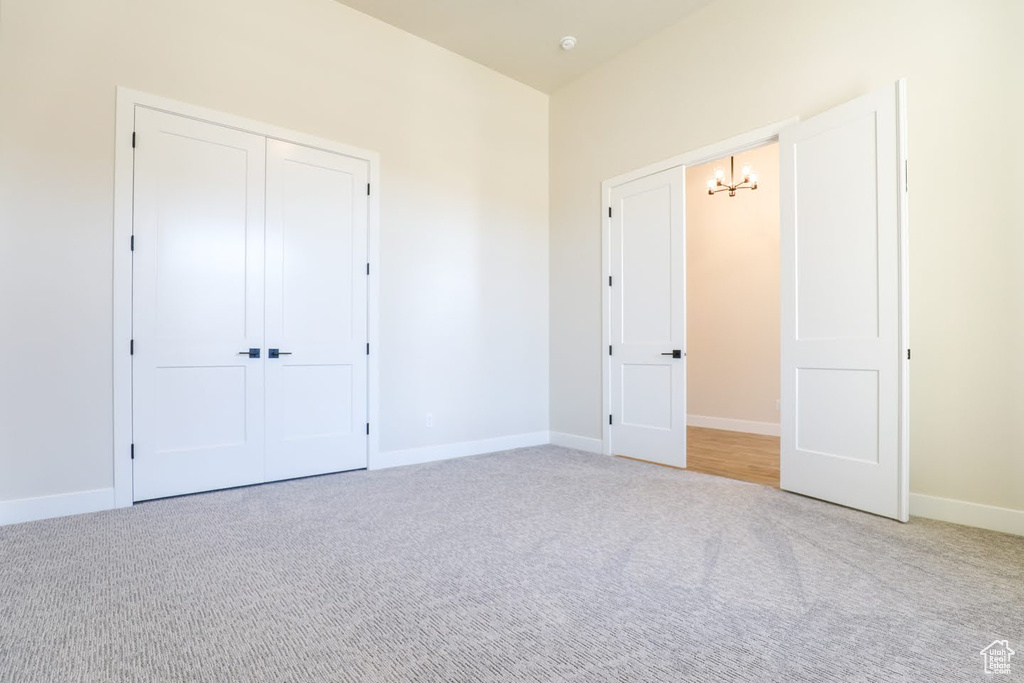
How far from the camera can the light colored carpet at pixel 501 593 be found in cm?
150

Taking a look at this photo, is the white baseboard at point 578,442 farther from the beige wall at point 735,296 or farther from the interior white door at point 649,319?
the beige wall at point 735,296

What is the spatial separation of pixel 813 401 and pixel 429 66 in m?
4.13

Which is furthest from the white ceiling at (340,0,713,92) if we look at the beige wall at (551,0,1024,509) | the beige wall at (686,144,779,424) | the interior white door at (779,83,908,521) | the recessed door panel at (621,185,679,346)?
the beige wall at (686,144,779,424)

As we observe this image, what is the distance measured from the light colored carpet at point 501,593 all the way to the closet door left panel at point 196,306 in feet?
1.23

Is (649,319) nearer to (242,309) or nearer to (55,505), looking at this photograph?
(242,309)

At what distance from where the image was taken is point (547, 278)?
5.40 metres

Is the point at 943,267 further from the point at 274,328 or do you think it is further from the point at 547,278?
the point at 274,328

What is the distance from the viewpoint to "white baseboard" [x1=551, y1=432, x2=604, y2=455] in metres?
4.84

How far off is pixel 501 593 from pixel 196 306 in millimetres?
2783

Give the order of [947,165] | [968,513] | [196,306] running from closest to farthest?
[968,513] < [947,165] < [196,306]

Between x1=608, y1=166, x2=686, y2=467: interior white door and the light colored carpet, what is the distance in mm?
1201

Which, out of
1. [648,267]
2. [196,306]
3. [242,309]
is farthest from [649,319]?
[196,306]

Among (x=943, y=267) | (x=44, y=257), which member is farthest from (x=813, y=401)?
(x=44, y=257)

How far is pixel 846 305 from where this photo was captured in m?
3.09
